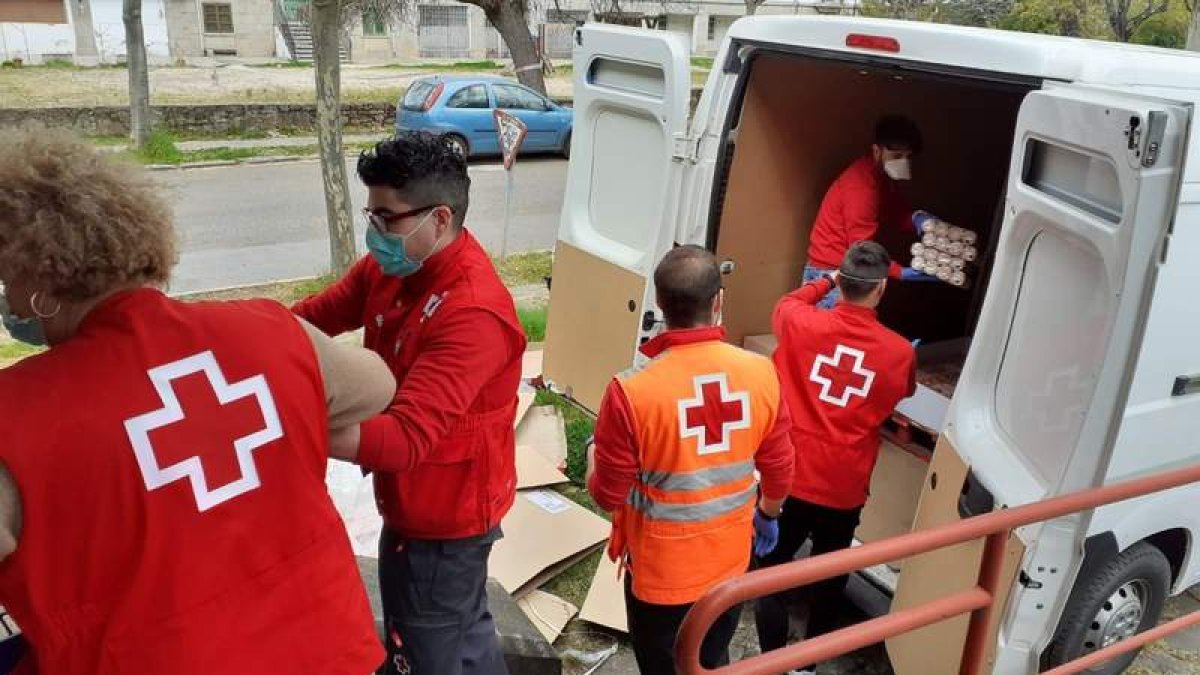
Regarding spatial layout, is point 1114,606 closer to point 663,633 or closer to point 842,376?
point 842,376

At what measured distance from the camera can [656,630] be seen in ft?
8.67

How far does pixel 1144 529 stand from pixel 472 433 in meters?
2.32

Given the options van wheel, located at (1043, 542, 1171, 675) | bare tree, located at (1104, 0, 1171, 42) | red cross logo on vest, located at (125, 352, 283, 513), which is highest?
bare tree, located at (1104, 0, 1171, 42)

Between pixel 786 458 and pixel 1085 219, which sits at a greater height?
pixel 1085 219

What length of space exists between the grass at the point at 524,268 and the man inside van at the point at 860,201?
449 cm

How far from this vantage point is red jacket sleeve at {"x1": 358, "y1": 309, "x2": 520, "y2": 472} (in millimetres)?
1955

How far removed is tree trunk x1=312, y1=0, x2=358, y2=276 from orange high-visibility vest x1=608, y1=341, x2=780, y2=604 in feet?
20.5

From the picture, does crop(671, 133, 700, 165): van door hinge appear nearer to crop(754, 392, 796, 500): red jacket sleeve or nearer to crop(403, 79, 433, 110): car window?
crop(754, 392, 796, 500): red jacket sleeve

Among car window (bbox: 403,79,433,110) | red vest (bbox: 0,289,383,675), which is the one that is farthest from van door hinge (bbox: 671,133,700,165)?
car window (bbox: 403,79,433,110)

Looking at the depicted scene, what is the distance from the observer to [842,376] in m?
3.13

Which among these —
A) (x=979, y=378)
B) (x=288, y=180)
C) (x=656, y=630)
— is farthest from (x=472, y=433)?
(x=288, y=180)

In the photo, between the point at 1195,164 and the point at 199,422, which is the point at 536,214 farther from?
the point at 199,422

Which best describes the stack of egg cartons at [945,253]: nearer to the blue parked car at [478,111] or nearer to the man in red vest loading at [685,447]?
the man in red vest loading at [685,447]

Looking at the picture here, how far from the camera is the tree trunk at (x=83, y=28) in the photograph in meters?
30.4
